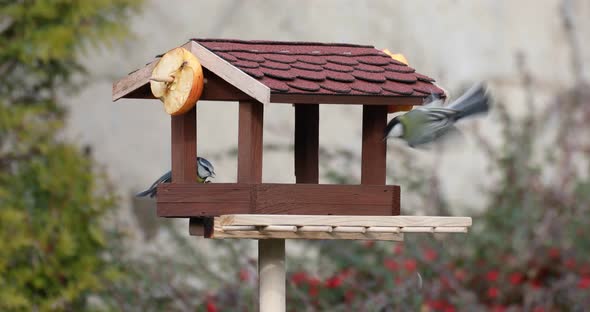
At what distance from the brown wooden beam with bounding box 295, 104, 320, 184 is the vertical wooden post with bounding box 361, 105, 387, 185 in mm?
174

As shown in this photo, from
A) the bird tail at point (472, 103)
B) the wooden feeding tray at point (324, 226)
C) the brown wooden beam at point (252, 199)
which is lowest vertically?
the wooden feeding tray at point (324, 226)

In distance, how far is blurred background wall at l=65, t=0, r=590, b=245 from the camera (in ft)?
20.4

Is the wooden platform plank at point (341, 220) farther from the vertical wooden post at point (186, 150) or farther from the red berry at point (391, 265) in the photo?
the red berry at point (391, 265)

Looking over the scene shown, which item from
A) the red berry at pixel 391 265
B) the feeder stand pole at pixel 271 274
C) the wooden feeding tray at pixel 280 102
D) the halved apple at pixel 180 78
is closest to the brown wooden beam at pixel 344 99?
the wooden feeding tray at pixel 280 102

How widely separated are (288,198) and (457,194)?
4267mm

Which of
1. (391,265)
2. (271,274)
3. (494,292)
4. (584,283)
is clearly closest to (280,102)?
(271,274)

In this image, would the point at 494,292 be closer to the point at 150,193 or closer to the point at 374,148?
the point at 374,148

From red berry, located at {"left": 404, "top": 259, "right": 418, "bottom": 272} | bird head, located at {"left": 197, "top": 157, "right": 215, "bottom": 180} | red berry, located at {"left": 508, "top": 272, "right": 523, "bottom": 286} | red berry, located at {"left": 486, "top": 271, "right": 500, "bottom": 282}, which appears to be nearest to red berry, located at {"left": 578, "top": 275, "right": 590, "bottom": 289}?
red berry, located at {"left": 508, "top": 272, "right": 523, "bottom": 286}

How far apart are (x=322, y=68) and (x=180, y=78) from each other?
1.18 ft

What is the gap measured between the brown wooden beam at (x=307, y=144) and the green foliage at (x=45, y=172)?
2.43m

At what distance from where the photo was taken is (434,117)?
97.7 inches

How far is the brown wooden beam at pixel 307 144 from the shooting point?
2.72 metres

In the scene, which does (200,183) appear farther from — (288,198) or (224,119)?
(224,119)

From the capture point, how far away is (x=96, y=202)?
5172 mm
